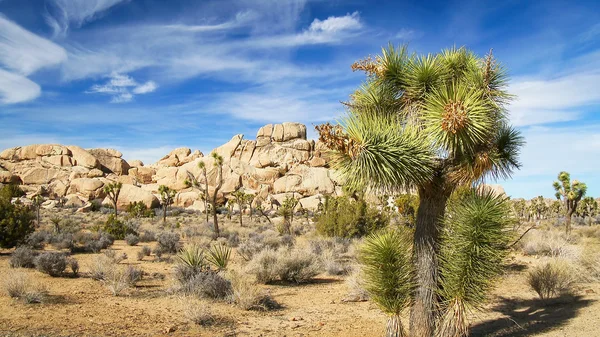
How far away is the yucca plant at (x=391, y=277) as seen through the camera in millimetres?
6961


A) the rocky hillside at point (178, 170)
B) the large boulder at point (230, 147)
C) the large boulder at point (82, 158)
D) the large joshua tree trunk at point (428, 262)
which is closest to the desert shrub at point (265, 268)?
the large joshua tree trunk at point (428, 262)

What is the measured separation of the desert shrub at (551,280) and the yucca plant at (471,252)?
204 inches

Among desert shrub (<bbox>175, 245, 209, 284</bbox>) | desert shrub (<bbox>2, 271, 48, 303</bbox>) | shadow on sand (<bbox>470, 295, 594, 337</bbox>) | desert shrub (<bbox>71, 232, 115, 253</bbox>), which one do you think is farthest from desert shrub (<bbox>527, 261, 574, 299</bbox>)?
desert shrub (<bbox>71, 232, 115, 253</bbox>)

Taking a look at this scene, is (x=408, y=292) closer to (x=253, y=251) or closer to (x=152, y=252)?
(x=253, y=251)

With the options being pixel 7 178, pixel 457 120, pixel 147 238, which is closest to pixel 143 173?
pixel 7 178

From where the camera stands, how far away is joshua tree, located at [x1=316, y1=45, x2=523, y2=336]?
19.6ft

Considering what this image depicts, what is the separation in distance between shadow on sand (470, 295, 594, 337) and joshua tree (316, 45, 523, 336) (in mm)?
2460

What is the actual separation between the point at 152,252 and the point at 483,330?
43.4 ft

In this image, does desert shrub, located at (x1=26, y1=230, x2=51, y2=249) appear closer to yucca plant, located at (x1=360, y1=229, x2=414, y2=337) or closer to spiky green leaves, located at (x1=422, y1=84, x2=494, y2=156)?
yucca plant, located at (x1=360, y1=229, x2=414, y2=337)

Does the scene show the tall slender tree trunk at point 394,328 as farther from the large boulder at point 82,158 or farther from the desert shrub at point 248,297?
the large boulder at point 82,158

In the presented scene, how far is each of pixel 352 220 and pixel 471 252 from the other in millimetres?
15512

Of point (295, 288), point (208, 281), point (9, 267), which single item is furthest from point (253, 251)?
point (9, 267)

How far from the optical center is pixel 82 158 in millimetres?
77938

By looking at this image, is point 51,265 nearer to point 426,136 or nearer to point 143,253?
point 143,253
